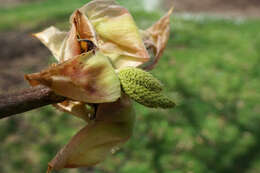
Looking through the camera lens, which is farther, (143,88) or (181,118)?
(181,118)

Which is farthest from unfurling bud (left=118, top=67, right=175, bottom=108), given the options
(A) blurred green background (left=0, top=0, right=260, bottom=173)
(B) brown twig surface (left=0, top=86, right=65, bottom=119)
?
(A) blurred green background (left=0, top=0, right=260, bottom=173)

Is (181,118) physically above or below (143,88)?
below

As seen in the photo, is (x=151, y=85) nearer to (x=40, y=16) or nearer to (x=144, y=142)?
(x=144, y=142)

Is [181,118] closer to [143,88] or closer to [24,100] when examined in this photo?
[143,88]

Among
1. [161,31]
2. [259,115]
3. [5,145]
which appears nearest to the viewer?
[161,31]

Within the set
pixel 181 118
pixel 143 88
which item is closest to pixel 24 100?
pixel 143 88

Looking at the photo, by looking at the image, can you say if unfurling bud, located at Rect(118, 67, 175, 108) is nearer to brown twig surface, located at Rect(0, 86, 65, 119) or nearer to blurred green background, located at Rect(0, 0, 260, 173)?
brown twig surface, located at Rect(0, 86, 65, 119)

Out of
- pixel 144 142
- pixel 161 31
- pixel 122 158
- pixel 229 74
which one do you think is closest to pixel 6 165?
pixel 122 158
